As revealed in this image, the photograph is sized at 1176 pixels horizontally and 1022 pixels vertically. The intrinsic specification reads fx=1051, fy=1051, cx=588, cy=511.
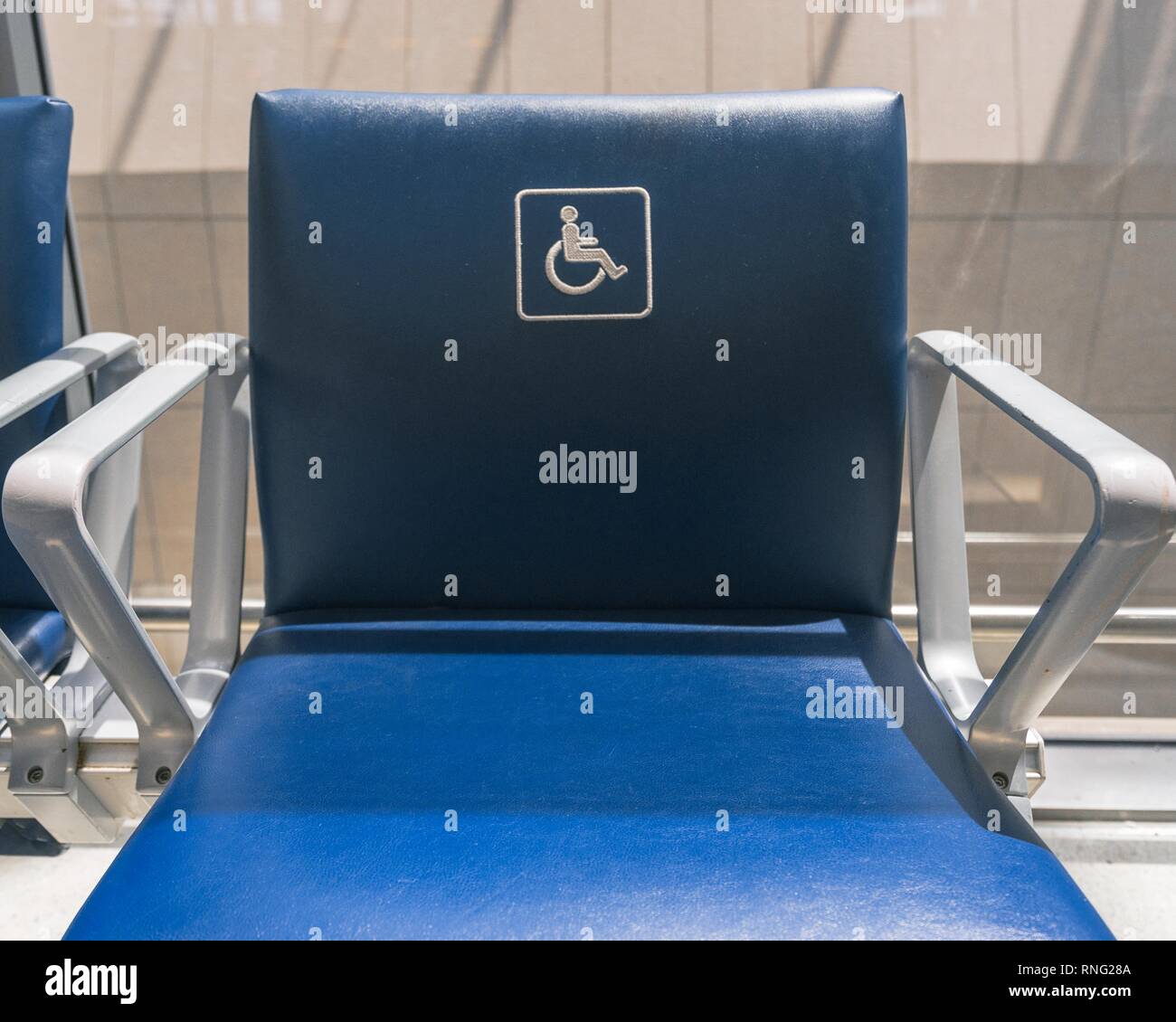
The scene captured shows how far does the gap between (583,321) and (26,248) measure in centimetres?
62

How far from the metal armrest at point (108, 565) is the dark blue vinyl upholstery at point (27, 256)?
262 mm

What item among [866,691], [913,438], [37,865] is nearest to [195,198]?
[37,865]

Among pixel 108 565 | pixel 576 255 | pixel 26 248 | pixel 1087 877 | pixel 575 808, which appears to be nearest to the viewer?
pixel 575 808

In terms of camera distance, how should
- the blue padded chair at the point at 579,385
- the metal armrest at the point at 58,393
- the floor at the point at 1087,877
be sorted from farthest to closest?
the floor at the point at 1087,877
the blue padded chair at the point at 579,385
the metal armrest at the point at 58,393

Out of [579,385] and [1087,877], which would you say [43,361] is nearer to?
[579,385]

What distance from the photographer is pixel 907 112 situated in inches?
58.1

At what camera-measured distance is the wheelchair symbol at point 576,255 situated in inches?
38.5

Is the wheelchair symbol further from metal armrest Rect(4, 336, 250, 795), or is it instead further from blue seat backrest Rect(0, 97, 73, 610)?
blue seat backrest Rect(0, 97, 73, 610)

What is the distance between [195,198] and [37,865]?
97cm

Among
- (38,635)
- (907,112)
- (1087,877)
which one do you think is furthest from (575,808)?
(907,112)

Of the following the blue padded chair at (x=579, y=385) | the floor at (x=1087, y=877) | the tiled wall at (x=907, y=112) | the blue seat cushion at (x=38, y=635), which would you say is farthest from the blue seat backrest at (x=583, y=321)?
the floor at (x=1087, y=877)

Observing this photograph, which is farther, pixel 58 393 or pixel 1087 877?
pixel 1087 877

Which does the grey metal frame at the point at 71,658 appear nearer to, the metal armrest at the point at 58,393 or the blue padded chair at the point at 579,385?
the metal armrest at the point at 58,393

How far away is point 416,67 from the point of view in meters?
1.48
